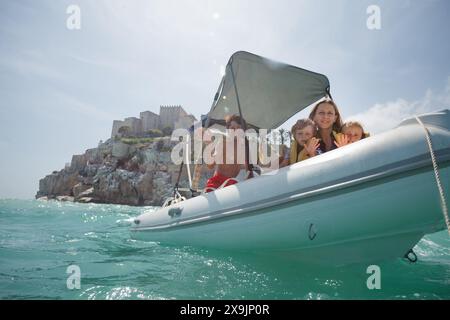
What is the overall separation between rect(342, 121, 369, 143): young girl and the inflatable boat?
1.11 m

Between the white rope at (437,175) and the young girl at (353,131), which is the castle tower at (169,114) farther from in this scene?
the white rope at (437,175)

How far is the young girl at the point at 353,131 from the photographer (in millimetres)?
3627

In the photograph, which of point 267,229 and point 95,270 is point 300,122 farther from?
point 95,270

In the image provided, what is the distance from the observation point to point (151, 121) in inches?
2680

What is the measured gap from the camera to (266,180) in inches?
119

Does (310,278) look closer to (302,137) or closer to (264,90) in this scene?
(302,137)

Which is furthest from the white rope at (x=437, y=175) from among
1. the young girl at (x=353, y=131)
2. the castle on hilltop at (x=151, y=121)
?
the castle on hilltop at (x=151, y=121)

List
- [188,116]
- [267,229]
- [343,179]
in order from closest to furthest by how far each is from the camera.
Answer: [343,179] < [267,229] < [188,116]

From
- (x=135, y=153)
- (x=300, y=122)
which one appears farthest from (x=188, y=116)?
(x=300, y=122)

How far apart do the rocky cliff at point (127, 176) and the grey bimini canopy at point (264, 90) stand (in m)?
34.8

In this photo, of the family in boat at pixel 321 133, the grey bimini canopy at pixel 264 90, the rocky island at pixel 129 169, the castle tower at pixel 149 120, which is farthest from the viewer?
the castle tower at pixel 149 120

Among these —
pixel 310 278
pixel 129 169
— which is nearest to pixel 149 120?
pixel 129 169

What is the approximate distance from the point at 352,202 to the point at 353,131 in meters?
1.58
